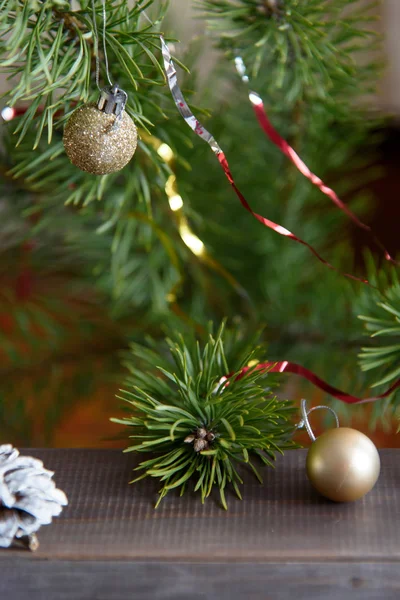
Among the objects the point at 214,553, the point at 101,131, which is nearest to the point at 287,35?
the point at 101,131

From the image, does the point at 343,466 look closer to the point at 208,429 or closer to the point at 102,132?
the point at 208,429

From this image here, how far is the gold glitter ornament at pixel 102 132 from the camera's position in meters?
0.27

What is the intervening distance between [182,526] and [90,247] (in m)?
0.23

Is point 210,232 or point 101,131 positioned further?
point 210,232

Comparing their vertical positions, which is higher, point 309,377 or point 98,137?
point 98,137

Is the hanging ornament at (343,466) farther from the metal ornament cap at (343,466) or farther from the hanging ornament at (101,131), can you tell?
the hanging ornament at (101,131)

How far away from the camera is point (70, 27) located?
0.28 metres

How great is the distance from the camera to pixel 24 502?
244 mm

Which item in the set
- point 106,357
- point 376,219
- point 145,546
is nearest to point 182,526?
point 145,546

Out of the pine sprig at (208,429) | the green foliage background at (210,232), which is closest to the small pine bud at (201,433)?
the pine sprig at (208,429)

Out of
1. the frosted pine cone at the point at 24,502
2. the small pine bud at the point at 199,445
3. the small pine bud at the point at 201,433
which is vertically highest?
the small pine bud at the point at 201,433

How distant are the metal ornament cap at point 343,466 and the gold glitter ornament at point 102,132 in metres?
0.15

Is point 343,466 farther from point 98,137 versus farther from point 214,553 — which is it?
point 98,137

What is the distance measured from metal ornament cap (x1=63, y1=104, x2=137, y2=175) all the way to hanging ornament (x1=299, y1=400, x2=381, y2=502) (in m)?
0.15
